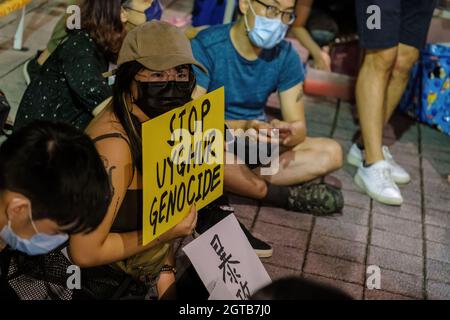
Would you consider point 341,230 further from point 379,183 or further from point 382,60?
point 382,60

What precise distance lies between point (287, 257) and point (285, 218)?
1.41 feet

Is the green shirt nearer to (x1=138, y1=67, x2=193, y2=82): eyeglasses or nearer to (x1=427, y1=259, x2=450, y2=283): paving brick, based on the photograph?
(x1=138, y1=67, x2=193, y2=82): eyeglasses

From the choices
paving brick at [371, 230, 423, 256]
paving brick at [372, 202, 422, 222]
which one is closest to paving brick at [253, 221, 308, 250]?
paving brick at [371, 230, 423, 256]

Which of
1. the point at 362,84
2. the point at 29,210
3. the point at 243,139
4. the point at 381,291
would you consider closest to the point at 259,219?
the point at 243,139

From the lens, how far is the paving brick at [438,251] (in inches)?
158

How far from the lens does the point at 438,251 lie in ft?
13.4

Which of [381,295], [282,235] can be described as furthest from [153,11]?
[381,295]

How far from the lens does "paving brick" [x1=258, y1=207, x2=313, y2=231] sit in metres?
4.17

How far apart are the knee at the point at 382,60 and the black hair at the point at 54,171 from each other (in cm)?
274

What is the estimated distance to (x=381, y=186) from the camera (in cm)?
453

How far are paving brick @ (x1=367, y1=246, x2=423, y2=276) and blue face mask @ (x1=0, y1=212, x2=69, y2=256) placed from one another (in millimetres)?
2070

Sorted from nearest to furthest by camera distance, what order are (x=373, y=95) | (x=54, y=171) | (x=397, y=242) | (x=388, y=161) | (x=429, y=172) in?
(x=54, y=171)
(x=397, y=242)
(x=373, y=95)
(x=388, y=161)
(x=429, y=172)

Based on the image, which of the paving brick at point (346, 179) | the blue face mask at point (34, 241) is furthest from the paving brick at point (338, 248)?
the blue face mask at point (34, 241)

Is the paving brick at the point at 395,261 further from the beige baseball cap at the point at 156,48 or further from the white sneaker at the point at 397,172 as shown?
the beige baseball cap at the point at 156,48
